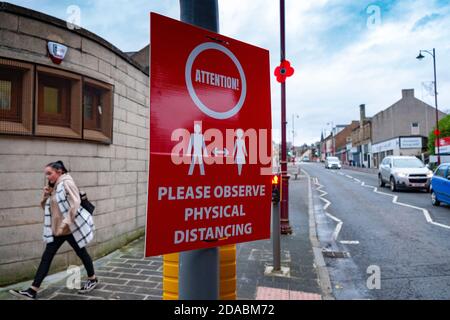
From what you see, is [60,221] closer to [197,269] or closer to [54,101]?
[54,101]

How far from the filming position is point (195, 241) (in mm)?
1450

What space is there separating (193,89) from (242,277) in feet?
12.6

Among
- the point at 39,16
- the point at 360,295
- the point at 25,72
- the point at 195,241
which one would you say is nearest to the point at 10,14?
the point at 39,16

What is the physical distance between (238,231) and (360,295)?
3463 millimetres

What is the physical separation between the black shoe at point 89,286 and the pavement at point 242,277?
0.06 metres

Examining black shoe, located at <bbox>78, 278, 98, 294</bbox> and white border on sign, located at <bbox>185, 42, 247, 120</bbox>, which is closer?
white border on sign, located at <bbox>185, 42, 247, 120</bbox>

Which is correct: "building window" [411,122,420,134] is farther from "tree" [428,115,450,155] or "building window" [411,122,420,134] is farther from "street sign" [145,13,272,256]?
→ "street sign" [145,13,272,256]

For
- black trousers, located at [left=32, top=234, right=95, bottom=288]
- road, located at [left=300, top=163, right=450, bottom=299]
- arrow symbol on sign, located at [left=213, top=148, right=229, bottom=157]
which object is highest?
arrow symbol on sign, located at [left=213, top=148, right=229, bottom=157]

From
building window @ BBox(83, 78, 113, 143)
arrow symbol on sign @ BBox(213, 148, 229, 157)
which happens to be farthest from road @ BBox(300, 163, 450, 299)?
building window @ BBox(83, 78, 113, 143)

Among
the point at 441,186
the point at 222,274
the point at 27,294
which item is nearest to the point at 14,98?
the point at 27,294

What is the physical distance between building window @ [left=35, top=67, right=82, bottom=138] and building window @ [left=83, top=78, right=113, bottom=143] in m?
0.28

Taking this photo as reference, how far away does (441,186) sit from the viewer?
35.8 ft

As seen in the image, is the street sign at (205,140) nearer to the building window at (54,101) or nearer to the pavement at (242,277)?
the pavement at (242,277)

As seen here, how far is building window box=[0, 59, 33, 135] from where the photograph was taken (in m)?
4.59
